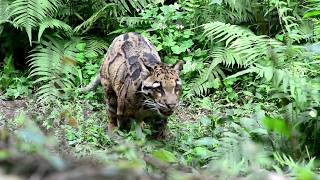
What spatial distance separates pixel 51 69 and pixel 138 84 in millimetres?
2170

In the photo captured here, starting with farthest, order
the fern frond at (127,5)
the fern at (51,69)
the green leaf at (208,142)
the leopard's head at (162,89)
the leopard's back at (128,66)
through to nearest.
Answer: the fern frond at (127,5) → the fern at (51,69) → the leopard's back at (128,66) → the leopard's head at (162,89) → the green leaf at (208,142)

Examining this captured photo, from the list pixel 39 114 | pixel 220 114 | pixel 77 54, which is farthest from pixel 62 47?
pixel 220 114

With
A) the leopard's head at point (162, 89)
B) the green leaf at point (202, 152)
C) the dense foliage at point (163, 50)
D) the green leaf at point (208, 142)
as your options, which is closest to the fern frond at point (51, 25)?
the dense foliage at point (163, 50)

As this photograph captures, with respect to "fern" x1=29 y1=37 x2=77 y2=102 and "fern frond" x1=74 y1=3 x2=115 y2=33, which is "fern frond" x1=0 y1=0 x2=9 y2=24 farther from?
"fern frond" x1=74 y1=3 x2=115 y2=33

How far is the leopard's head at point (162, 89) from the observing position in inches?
243

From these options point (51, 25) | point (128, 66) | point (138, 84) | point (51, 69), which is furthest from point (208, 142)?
point (51, 25)

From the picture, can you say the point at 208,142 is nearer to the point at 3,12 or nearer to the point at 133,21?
the point at 133,21

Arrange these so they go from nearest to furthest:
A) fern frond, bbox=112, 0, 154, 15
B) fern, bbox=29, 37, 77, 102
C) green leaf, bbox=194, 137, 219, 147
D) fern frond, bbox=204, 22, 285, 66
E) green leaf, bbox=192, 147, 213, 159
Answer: green leaf, bbox=192, 147, 213, 159
green leaf, bbox=194, 137, 219, 147
fern frond, bbox=204, 22, 285, 66
fern, bbox=29, 37, 77, 102
fern frond, bbox=112, 0, 154, 15

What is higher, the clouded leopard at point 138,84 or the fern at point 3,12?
the fern at point 3,12

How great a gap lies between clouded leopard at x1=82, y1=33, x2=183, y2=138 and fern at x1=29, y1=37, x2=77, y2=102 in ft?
2.78

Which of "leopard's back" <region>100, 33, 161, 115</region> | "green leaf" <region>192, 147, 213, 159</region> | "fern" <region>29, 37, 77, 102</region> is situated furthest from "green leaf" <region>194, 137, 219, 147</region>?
"fern" <region>29, 37, 77, 102</region>

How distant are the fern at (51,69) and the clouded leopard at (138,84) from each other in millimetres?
847

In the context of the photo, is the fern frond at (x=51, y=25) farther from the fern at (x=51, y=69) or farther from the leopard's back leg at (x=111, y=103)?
the leopard's back leg at (x=111, y=103)

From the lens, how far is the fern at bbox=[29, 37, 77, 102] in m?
8.21
